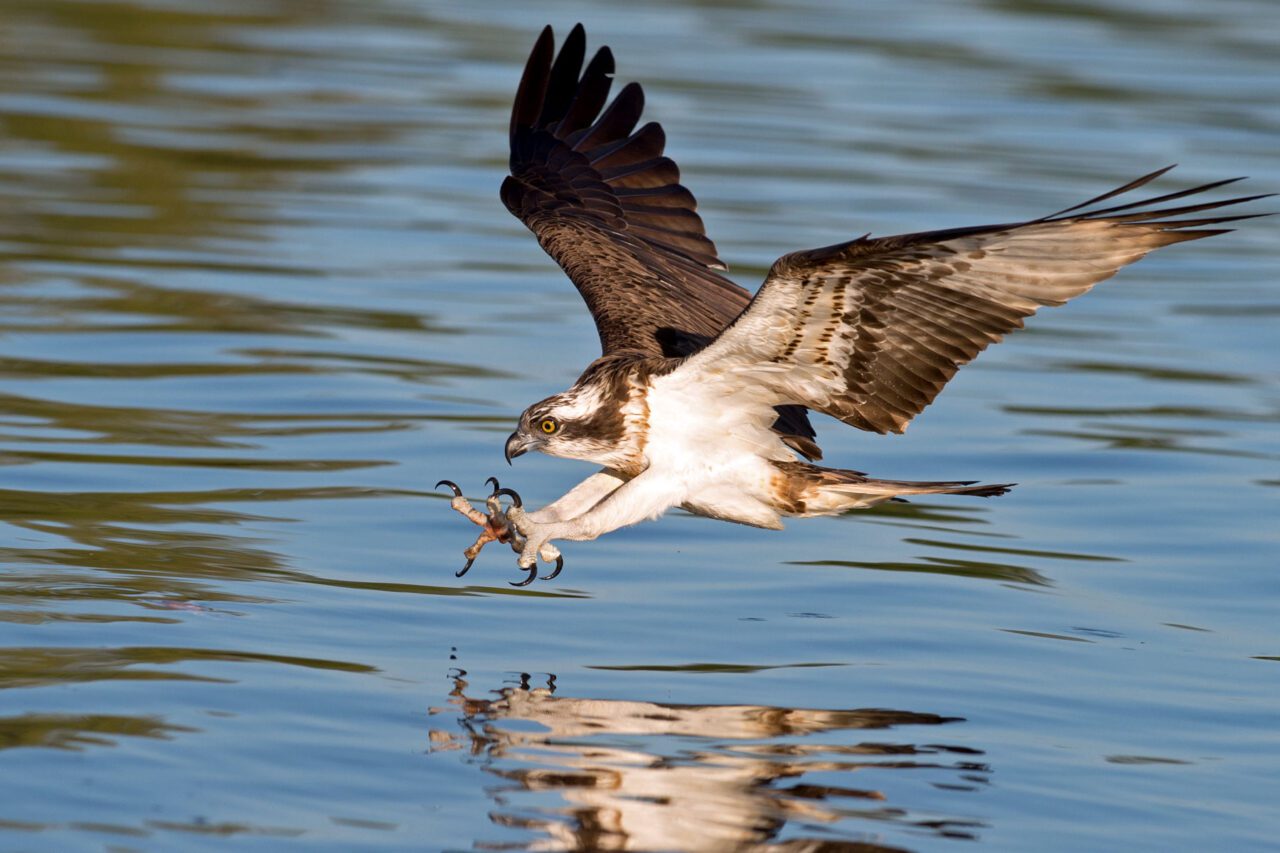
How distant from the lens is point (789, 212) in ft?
59.0

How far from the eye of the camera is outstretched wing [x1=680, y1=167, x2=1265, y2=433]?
23.2ft

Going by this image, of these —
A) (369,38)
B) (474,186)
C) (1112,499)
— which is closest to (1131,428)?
(1112,499)

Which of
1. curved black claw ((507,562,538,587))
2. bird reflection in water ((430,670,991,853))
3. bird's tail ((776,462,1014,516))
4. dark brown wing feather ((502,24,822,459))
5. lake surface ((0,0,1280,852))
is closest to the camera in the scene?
bird reflection in water ((430,670,991,853))

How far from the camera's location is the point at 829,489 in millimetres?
8414

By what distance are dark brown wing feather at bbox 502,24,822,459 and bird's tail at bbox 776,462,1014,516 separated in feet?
5.16

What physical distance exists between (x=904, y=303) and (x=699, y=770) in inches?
77.2

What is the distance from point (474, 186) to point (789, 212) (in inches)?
125

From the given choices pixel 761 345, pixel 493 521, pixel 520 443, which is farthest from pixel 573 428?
pixel 761 345

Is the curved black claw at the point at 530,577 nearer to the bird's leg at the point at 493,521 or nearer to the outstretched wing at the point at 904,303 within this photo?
the bird's leg at the point at 493,521

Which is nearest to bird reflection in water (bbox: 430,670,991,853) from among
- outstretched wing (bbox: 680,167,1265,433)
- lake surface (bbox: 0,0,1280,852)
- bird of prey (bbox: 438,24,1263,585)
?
lake surface (bbox: 0,0,1280,852)

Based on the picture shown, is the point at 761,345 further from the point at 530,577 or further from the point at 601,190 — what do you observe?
the point at 601,190

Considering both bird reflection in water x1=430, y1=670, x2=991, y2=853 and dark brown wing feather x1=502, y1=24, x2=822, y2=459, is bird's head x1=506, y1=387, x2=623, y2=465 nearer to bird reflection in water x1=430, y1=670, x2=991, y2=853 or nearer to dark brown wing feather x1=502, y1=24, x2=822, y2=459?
bird reflection in water x1=430, y1=670, x2=991, y2=853

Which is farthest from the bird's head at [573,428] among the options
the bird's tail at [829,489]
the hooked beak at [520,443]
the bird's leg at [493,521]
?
the bird's tail at [829,489]

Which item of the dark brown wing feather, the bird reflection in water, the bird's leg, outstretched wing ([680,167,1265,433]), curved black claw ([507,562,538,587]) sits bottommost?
the bird reflection in water
